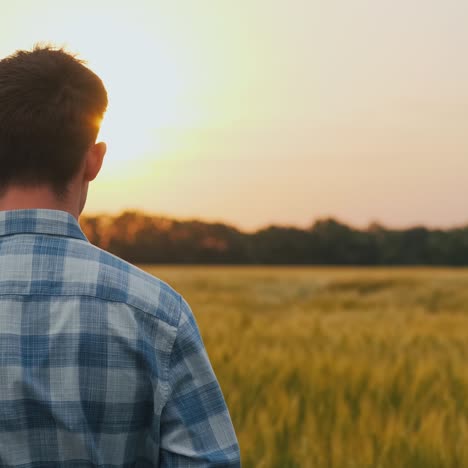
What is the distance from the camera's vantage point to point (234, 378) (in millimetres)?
3090

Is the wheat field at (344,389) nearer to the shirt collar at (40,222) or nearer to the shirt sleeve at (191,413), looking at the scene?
the shirt sleeve at (191,413)

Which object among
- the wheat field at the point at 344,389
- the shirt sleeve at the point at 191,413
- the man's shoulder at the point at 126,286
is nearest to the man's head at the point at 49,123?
the man's shoulder at the point at 126,286

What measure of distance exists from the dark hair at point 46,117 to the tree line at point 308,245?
27.2m

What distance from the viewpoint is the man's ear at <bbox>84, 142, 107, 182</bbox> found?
3.50ft

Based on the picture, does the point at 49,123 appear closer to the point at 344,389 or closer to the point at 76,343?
the point at 76,343

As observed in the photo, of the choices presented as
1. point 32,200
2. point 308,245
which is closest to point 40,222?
point 32,200

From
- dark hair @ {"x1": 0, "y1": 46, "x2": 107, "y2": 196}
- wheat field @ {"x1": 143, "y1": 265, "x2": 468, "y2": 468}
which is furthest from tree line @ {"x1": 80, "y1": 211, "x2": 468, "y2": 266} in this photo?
dark hair @ {"x1": 0, "y1": 46, "x2": 107, "y2": 196}

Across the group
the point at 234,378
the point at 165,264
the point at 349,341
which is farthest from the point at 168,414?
the point at 165,264

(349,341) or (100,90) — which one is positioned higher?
(100,90)

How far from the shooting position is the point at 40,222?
3.28ft

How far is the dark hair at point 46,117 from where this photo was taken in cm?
102

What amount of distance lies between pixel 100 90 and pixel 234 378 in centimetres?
218

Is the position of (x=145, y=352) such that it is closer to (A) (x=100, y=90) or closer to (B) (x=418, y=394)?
(A) (x=100, y=90)

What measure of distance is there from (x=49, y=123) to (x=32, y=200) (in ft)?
0.41
